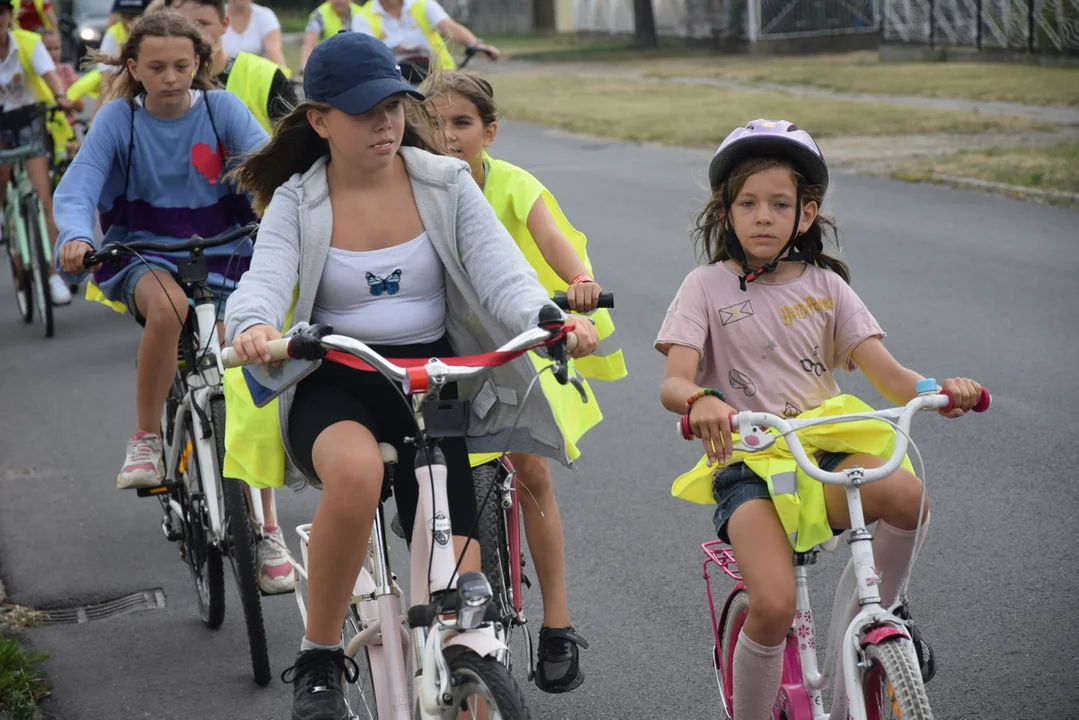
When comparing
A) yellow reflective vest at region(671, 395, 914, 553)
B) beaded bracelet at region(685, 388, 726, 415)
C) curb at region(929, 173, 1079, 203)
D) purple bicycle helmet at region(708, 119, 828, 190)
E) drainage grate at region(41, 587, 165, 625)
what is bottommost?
drainage grate at region(41, 587, 165, 625)

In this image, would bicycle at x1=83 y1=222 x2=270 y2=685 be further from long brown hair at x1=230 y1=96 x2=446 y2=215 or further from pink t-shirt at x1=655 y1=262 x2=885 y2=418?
pink t-shirt at x1=655 y1=262 x2=885 y2=418

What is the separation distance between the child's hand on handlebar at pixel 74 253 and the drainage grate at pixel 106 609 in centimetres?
149

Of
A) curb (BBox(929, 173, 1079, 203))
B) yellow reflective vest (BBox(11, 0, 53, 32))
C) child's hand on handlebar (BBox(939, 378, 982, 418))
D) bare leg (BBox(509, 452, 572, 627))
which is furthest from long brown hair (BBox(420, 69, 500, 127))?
curb (BBox(929, 173, 1079, 203))

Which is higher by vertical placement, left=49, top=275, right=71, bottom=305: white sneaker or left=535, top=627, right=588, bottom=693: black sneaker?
left=49, top=275, right=71, bottom=305: white sneaker

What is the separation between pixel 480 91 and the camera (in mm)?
4723

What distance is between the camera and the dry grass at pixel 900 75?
22328mm

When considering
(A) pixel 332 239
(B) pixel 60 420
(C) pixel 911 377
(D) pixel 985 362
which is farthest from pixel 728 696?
(B) pixel 60 420

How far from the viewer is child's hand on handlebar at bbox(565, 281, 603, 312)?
3953 mm

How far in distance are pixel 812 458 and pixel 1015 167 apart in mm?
12028

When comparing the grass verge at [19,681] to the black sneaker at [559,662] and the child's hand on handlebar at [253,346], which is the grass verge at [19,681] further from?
the child's hand on handlebar at [253,346]

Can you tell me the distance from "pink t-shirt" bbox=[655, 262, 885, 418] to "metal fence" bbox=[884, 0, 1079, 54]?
1015 inches

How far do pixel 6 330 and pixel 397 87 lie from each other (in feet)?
27.5

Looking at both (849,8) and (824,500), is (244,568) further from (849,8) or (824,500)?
(849,8)

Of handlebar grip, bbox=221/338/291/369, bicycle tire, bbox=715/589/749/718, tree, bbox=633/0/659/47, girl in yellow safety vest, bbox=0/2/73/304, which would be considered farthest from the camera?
tree, bbox=633/0/659/47
